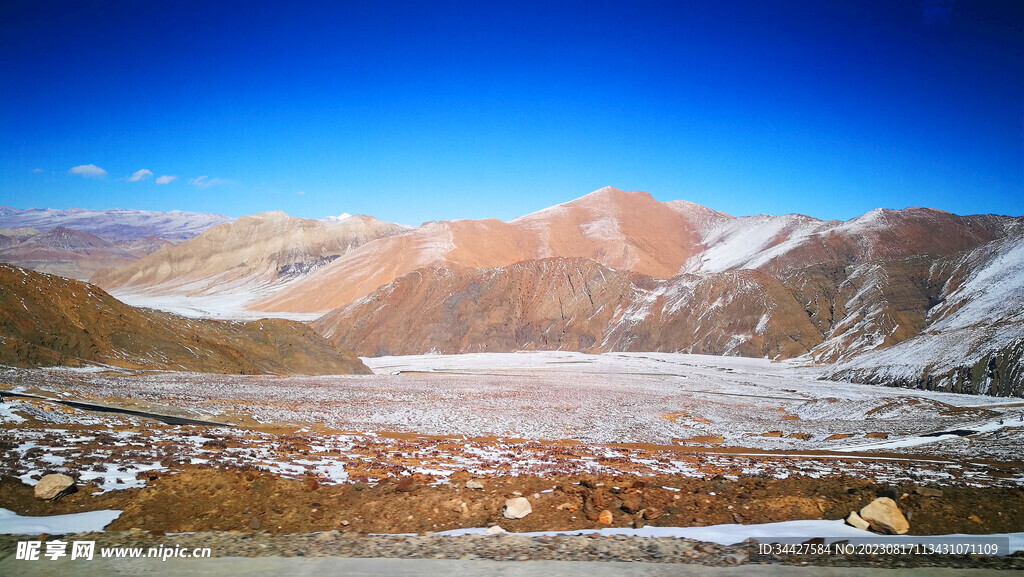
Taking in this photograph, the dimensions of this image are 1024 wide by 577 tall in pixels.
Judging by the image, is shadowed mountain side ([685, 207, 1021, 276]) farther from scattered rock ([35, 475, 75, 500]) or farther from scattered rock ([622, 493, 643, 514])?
scattered rock ([35, 475, 75, 500])

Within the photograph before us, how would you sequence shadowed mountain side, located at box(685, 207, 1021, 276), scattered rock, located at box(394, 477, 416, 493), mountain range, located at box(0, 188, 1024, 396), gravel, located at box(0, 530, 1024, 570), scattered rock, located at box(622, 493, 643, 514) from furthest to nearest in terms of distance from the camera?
shadowed mountain side, located at box(685, 207, 1021, 276)
mountain range, located at box(0, 188, 1024, 396)
scattered rock, located at box(394, 477, 416, 493)
scattered rock, located at box(622, 493, 643, 514)
gravel, located at box(0, 530, 1024, 570)

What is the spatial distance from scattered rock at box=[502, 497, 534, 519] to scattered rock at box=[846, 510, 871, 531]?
4318mm

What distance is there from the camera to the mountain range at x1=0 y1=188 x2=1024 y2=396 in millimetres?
52906

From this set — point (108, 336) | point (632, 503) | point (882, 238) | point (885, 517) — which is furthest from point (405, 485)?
point (882, 238)

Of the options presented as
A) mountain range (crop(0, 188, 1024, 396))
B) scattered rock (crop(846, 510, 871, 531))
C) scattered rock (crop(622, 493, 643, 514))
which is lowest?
scattered rock (crop(622, 493, 643, 514))

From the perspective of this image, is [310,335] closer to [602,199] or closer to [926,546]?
[926,546]

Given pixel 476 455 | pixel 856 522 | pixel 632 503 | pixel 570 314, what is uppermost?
pixel 570 314

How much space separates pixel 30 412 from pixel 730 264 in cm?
13373

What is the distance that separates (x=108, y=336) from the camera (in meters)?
33.7

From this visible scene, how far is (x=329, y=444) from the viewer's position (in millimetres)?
16031

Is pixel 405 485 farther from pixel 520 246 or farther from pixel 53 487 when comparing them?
pixel 520 246

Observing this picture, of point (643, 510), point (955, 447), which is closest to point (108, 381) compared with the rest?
point (643, 510)

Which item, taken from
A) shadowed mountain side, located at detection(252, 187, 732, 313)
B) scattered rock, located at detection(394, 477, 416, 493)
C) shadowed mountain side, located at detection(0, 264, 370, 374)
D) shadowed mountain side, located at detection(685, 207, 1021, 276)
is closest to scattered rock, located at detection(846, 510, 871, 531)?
scattered rock, located at detection(394, 477, 416, 493)

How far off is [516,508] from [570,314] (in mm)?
87632
